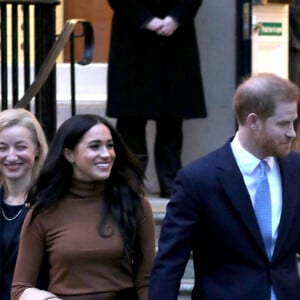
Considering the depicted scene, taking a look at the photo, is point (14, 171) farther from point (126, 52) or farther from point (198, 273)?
point (126, 52)

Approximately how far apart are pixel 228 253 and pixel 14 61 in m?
4.07

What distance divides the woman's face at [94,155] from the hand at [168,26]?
10.8 feet

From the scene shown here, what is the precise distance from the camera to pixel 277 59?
9336 millimetres

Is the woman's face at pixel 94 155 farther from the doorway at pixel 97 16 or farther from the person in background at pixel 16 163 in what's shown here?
the doorway at pixel 97 16

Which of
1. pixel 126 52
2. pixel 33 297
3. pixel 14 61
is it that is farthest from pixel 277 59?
pixel 33 297

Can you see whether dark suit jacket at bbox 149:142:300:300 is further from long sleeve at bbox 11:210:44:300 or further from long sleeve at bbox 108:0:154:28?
long sleeve at bbox 108:0:154:28

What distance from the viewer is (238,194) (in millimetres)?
4363

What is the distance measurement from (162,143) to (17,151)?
3.30m

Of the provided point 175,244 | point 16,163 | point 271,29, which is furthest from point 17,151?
point 271,29

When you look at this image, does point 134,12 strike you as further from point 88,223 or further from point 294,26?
point 88,223

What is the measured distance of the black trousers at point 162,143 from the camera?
831 cm

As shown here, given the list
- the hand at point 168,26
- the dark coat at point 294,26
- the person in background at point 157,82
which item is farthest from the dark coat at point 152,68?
the dark coat at point 294,26

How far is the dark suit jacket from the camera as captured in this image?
4344mm

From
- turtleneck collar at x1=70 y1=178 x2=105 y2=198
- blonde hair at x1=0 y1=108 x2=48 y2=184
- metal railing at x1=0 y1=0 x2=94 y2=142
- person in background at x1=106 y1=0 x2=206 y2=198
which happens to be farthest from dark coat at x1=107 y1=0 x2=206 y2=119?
turtleneck collar at x1=70 y1=178 x2=105 y2=198
